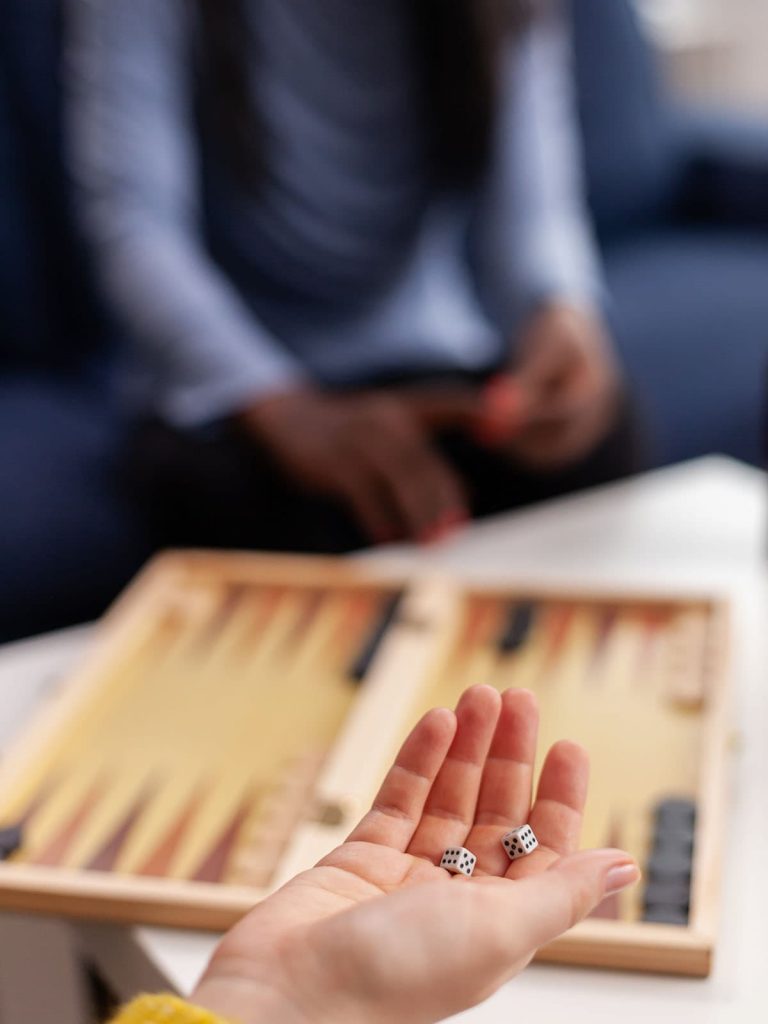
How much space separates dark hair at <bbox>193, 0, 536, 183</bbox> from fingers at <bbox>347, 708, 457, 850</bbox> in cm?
82

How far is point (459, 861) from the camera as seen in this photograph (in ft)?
1.56

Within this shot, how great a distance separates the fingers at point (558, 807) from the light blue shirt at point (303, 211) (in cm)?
64

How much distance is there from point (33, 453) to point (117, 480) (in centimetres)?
12

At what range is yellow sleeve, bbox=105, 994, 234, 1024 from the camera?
1.33 ft

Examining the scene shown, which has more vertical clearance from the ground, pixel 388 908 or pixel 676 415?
pixel 388 908

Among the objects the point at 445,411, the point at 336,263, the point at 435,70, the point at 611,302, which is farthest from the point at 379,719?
the point at 611,302

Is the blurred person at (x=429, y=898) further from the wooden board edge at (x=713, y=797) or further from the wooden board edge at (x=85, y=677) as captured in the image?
the wooden board edge at (x=85, y=677)

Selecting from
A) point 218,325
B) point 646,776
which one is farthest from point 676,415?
point 646,776

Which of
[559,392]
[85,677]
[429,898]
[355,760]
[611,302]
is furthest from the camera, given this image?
[611,302]

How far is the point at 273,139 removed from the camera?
1.19 meters

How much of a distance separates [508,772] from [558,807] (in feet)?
0.08

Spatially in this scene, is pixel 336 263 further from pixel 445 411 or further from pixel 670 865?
pixel 670 865

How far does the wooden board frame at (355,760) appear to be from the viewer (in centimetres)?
55

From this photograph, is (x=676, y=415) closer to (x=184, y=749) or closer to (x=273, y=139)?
(x=273, y=139)
